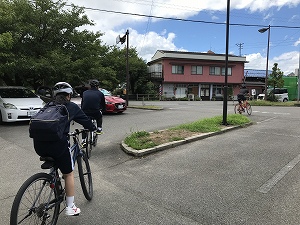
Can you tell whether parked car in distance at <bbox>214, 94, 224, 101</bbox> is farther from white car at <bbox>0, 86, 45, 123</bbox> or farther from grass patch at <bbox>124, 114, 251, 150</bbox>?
white car at <bbox>0, 86, 45, 123</bbox>

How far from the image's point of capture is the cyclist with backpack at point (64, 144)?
272 centimetres

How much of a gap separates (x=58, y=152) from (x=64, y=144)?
0.36ft

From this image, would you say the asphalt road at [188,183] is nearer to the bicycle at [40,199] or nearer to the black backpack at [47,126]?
the bicycle at [40,199]

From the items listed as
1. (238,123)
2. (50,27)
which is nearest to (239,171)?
(238,123)

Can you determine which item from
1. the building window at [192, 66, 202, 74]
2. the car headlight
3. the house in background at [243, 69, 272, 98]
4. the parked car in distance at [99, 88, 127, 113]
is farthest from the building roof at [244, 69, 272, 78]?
the car headlight

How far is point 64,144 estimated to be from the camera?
2855 millimetres

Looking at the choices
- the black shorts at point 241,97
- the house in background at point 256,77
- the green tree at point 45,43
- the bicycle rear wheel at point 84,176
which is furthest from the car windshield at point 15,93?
the house in background at point 256,77

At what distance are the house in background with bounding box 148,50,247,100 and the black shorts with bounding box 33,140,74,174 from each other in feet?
121

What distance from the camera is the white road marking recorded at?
4098 mm

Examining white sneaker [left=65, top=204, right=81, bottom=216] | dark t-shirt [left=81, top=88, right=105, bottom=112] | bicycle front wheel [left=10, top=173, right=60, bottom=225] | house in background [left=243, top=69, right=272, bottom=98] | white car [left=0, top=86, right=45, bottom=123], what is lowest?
white sneaker [left=65, top=204, right=81, bottom=216]

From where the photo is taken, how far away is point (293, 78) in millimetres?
40312

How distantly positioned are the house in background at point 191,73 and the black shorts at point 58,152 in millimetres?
36753

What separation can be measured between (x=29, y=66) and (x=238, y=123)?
985 centimetres

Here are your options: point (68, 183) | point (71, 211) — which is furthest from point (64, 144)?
point (71, 211)
